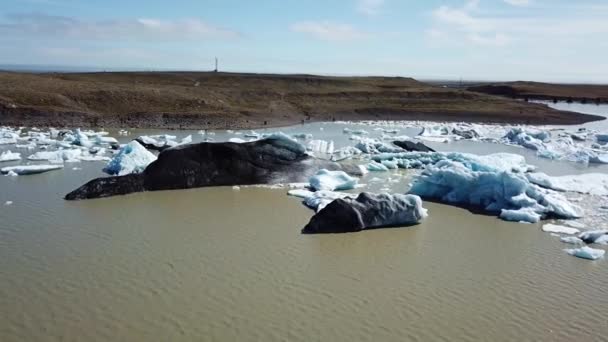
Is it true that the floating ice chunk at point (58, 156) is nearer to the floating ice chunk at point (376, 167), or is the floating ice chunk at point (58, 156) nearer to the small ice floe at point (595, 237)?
the floating ice chunk at point (376, 167)

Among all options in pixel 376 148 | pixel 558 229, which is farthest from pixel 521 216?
pixel 376 148

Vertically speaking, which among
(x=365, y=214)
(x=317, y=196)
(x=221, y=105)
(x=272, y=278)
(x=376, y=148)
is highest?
(x=221, y=105)

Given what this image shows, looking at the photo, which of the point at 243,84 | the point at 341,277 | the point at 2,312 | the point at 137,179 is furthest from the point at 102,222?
the point at 243,84

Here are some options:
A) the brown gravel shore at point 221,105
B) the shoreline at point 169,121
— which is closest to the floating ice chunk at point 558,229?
the shoreline at point 169,121

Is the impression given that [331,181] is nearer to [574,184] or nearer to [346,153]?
[346,153]

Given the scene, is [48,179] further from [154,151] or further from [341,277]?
[341,277]

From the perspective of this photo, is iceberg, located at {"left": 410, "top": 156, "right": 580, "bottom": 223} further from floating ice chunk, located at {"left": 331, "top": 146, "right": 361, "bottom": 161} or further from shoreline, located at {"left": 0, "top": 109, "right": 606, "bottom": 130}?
shoreline, located at {"left": 0, "top": 109, "right": 606, "bottom": 130}
